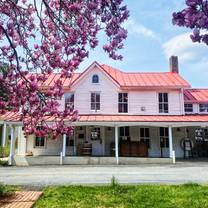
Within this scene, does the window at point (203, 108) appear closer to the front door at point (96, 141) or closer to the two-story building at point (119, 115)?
the two-story building at point (119, 115)

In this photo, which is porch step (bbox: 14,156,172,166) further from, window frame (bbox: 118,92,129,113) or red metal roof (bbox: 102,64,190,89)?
red metal roof (bbox: 102,64,190,89)

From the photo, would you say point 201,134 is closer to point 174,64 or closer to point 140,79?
point 140,79

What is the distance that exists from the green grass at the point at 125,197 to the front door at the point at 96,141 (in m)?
16.0

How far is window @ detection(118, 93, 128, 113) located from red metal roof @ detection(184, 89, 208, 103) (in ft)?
19.2

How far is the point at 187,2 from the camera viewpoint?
311 cm

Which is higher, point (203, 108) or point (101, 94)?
point (101, 94)

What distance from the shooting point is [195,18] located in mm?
3131

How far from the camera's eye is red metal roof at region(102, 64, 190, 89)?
1086 inches

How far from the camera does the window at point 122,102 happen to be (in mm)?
27406

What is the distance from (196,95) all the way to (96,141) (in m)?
10.9

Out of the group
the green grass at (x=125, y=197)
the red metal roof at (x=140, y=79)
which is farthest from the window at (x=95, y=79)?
the green grass at (x=125, y=197)

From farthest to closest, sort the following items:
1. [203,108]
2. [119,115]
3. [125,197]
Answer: [203,108], [119,115], [125,197]

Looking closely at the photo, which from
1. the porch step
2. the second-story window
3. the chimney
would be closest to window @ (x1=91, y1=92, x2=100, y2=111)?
the second-story window

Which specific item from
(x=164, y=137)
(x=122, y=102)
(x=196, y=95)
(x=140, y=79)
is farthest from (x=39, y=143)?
(x=196, y=95)
